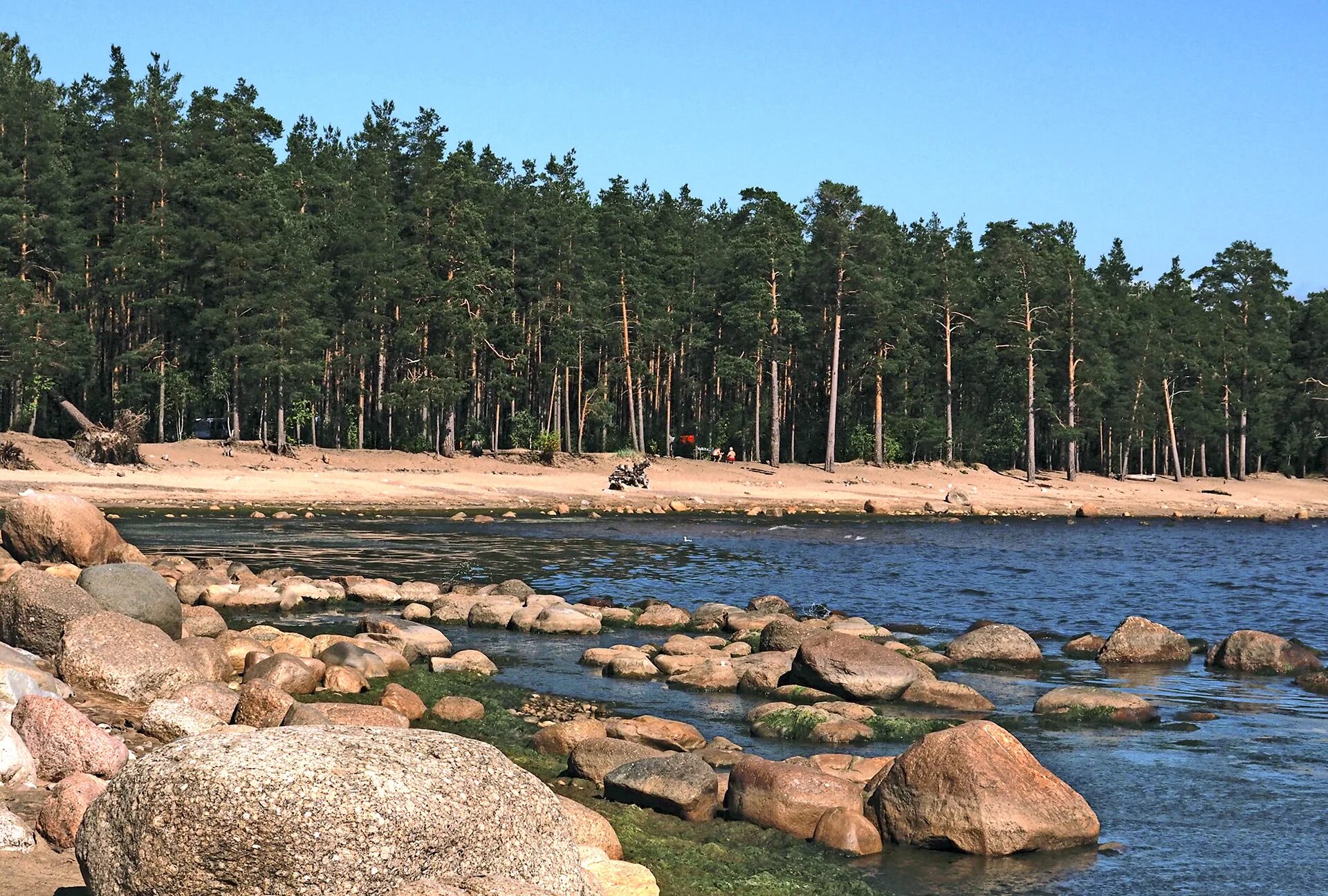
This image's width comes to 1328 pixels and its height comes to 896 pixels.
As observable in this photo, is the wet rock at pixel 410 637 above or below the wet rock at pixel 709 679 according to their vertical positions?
above

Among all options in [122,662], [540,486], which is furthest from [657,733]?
[540,486]

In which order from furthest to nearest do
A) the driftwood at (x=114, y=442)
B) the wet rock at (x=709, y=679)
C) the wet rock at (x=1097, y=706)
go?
the driftwood at (x=114, y=442) → the wet rock at (x=709, y=679) → the wet rock at (x=1097, y=706)

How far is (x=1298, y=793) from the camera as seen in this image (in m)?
12.0

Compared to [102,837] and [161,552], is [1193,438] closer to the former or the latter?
[161,552]

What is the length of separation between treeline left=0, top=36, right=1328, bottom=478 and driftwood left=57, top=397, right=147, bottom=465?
6.65 m

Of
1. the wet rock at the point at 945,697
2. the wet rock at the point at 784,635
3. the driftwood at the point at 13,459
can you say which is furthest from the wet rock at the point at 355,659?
the driftwood at the point at 13,459

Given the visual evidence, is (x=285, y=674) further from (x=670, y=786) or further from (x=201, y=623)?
(x=670, y=786)

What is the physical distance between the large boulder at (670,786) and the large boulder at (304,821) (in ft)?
14.6

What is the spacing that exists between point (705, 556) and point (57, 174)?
129 ft

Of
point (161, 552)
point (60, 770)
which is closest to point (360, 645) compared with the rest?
point (60, 770)

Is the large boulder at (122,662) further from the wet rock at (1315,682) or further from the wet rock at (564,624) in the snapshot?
the wet rock at (1315,682)

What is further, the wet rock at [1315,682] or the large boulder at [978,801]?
the wet rock at [1315,682]

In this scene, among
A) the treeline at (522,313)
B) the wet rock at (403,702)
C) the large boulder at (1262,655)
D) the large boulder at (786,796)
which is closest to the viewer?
the large boulder at (786,796)

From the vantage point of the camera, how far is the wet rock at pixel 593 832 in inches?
354
